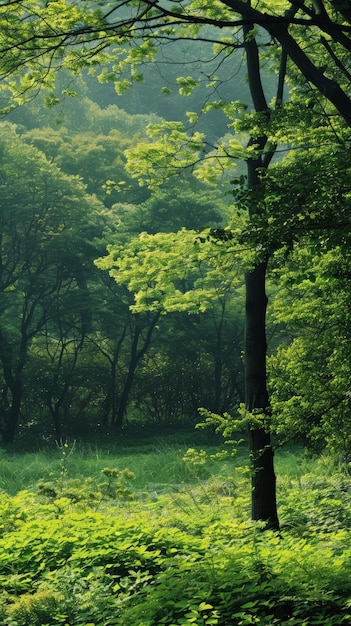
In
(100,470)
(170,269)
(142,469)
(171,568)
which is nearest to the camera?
(171,568)

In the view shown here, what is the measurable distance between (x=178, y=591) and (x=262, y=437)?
3.50m

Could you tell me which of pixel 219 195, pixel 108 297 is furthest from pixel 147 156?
pixel 219 195

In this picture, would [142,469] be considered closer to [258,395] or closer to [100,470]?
[100,470]

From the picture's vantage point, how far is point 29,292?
2511 centimetres

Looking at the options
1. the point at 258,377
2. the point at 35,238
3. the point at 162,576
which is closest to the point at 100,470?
the point at 258,377

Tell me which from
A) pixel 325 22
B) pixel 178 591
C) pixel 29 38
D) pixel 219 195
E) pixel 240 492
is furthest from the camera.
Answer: pixel 219 195

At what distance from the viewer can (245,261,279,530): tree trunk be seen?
7.84 m

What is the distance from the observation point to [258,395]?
315 inches

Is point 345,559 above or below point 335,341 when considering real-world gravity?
below

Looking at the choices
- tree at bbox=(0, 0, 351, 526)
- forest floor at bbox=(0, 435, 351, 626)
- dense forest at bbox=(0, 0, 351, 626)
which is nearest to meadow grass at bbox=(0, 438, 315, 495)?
dense forest at bbox=(0, 0, 351, 626)

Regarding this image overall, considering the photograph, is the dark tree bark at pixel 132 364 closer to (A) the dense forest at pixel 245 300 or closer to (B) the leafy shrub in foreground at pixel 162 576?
(A) the dense forest at pixel 245 300

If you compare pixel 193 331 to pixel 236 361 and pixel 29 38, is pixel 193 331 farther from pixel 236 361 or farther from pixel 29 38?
pixel 29 38

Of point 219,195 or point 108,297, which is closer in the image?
point 108,297

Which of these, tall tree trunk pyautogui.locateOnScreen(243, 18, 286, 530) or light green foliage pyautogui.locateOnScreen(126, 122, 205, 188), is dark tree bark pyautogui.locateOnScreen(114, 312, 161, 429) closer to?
light green foliage pyautogui.locateOnScreen(126, 122, 205, 188)
